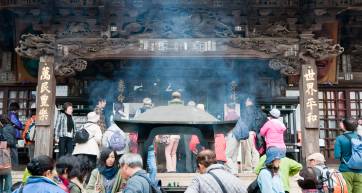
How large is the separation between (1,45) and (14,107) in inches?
116

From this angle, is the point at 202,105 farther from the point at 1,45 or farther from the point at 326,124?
the point at 1,45

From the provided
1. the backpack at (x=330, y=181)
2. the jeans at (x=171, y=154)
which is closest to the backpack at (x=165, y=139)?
the jeans at (x=171, y=154)

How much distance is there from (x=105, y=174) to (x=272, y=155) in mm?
2209

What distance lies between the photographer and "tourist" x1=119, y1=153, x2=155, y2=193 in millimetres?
4254

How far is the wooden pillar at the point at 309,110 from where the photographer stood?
9914 mm

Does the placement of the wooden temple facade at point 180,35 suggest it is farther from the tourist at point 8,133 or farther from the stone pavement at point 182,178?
the stone pavement at point 182,178

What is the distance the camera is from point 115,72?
13.5 meters

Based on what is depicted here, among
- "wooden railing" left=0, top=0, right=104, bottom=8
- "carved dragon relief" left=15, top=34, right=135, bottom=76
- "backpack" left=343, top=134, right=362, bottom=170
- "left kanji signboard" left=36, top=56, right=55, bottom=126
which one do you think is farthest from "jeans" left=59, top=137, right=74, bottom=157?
"backpack" left=343, top=134, right=362, bottom=170

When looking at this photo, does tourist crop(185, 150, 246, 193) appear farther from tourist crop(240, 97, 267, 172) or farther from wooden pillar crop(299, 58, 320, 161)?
tourist crop(240, 97, 267, 172)

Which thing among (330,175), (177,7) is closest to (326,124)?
(177,7)

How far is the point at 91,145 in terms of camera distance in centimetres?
878

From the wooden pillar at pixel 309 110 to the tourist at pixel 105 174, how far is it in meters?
5.62

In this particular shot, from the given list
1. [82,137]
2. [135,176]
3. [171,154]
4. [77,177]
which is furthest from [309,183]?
[171,154]

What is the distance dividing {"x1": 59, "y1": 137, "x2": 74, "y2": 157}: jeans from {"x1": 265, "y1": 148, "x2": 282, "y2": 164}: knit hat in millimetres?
5928
